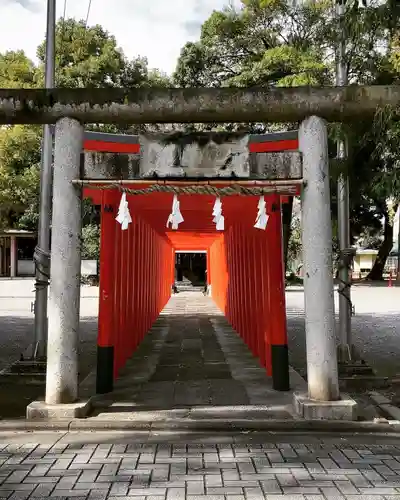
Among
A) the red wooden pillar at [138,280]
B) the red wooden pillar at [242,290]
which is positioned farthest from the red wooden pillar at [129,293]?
the red wooden pillar at [242,290]

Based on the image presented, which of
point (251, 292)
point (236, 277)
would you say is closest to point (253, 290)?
point (251, 292)

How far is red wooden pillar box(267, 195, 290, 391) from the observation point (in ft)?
24.7

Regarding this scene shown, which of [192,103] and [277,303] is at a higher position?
[192,103]

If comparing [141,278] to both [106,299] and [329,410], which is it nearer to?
[106,299]

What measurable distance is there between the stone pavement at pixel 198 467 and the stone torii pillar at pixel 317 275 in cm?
64

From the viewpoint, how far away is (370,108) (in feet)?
21.1

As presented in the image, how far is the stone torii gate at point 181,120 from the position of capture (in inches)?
246

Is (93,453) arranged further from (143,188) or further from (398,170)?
(398,170)

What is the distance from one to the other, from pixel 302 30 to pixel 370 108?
6.47 ft

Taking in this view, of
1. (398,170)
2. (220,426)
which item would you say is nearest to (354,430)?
(220,426)

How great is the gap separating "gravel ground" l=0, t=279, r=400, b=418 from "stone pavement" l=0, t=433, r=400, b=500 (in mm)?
1627

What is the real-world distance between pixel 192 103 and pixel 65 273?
2.51 metres

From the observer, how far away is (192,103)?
6449 millimetres

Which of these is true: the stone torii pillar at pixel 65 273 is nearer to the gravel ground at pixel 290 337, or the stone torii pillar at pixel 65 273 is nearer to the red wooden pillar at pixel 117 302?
the gravel ground at pixel 290 337
